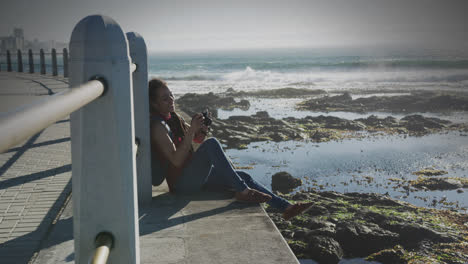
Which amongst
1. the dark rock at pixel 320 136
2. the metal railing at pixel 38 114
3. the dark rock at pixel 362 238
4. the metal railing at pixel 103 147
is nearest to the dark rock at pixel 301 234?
the dark rock at pixel 362 238

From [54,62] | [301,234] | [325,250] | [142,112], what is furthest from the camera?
[54,62]

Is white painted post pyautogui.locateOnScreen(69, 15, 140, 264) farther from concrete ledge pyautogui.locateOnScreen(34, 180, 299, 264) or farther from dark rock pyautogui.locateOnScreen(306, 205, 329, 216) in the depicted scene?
dark rock pyautogui.locateOnScreen(306, 205, 329, 216)

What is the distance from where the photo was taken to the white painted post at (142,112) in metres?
3.13

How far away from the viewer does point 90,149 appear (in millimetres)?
1019

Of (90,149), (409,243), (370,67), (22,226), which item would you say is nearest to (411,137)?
(409,243)

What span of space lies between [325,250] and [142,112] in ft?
8.18

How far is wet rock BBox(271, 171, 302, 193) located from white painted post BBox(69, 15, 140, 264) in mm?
5928

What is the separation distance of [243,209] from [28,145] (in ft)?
14.2

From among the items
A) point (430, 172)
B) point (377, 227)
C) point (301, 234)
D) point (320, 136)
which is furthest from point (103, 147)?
point (320, 136)

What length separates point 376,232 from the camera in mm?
5039

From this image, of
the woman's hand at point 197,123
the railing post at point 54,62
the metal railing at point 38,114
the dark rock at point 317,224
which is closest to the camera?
the metal railing at point 38,114

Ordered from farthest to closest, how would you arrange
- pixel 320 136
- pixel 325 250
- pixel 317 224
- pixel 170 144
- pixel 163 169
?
pixel 320 136, pixel 317 224, pixel 325 250, pixel 163 169, pixel 170 144

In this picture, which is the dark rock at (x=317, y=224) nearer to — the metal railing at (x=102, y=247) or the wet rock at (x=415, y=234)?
the wet rock at (x=415, y=234)

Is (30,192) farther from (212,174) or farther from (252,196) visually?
(252,196)
